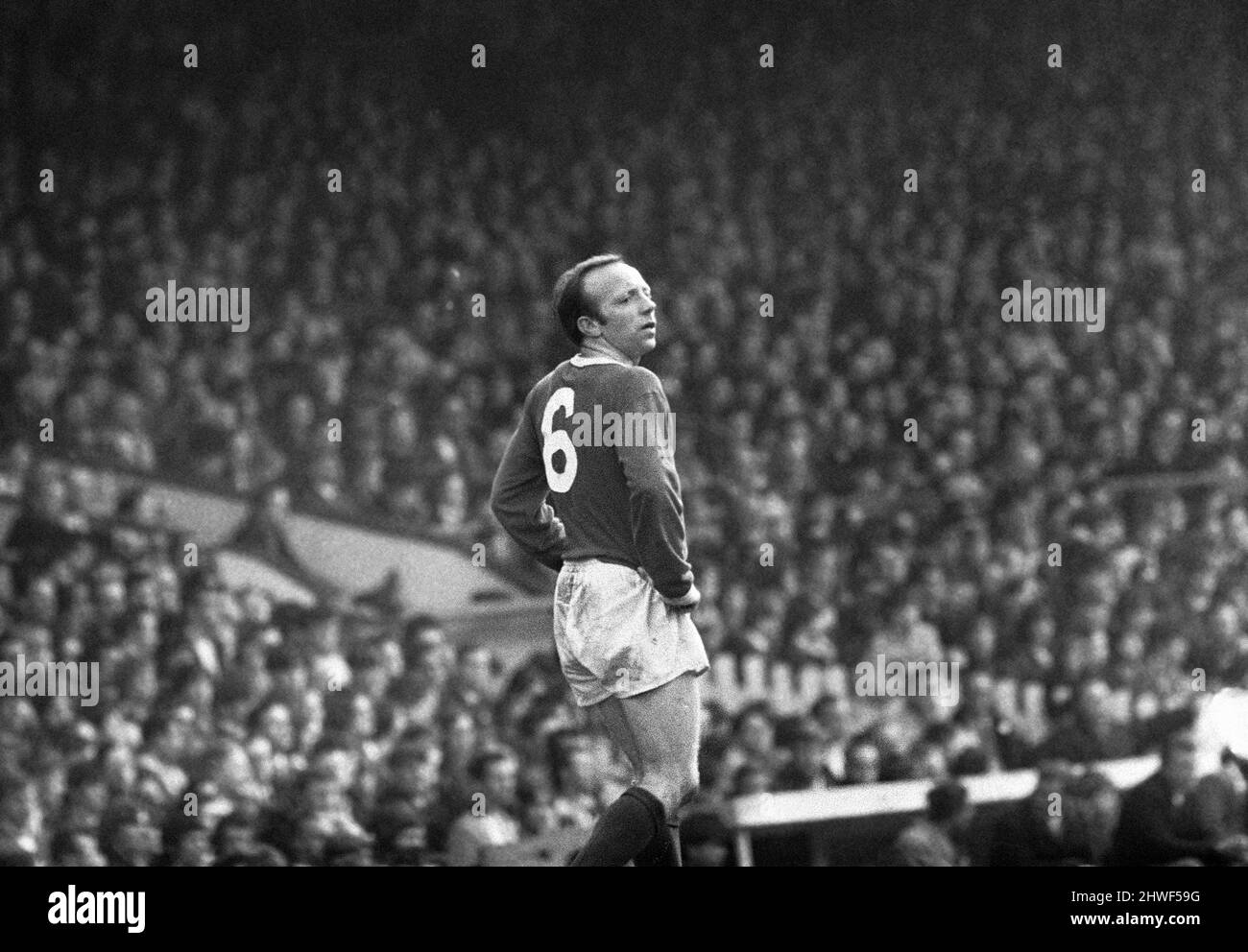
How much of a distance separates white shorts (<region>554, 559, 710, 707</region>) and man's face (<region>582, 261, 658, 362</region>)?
41 centimetres

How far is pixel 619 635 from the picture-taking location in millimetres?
3869

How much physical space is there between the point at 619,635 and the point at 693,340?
11.9 feet

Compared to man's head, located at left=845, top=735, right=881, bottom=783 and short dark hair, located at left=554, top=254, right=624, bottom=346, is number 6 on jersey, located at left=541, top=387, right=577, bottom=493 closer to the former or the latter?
short dark hair, located at left=554, top=254, right=624, bottom=346

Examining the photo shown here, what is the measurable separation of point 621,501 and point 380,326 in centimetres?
367

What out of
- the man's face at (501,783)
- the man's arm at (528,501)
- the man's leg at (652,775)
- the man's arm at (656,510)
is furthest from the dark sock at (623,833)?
the man's face at (501,783)

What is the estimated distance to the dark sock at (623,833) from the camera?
3.75m

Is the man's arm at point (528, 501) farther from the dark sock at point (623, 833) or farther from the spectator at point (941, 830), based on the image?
the spectator at point (941, 830)

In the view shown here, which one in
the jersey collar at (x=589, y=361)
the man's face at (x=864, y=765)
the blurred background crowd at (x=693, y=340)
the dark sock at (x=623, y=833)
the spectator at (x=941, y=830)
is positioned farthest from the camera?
the blurred background crowd at (x=693, y=340)

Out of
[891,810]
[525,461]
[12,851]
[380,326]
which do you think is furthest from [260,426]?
[525,461]

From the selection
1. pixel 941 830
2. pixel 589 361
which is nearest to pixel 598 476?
pixel 589 361

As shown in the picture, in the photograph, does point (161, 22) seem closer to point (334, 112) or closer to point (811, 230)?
point (334, 112)

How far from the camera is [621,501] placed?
154 inches

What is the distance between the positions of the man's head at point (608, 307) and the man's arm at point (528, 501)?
204 millimetres

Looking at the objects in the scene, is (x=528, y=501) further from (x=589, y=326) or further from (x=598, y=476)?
(x=589, y=326)
